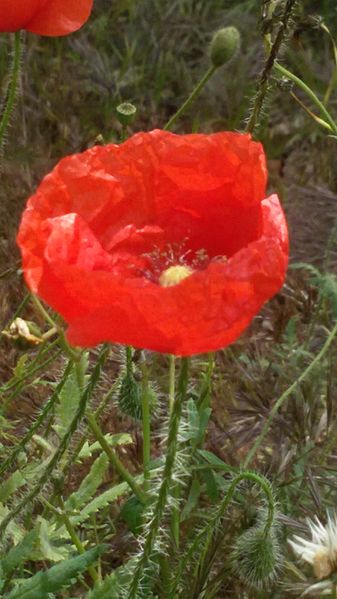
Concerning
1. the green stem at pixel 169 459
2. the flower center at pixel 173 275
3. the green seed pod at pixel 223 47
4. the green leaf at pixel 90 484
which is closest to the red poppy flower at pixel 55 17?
the green seed pod at pixel 223 47

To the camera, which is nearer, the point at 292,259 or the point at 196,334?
the point at 196,334

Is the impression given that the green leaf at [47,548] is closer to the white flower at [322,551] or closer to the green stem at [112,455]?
the green stem at [112,455]

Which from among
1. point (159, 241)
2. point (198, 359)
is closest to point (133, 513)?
point (159, 241)

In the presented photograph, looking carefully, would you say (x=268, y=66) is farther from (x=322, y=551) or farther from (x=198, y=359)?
(x=198, y=359)

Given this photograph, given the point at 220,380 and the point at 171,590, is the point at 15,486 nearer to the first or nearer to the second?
the point at 171,590

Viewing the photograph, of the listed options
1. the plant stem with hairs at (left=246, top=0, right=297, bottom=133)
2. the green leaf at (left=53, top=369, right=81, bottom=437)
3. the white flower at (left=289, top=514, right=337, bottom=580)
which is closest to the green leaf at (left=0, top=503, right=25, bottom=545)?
the green leaf at (left=53, top=369, right=81, bottom=437)

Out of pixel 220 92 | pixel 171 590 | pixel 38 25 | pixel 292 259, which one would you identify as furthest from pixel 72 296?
pixel 220 92
